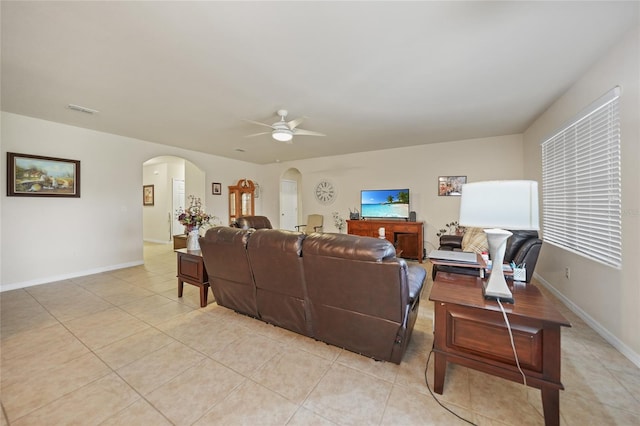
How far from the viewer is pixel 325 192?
650cm

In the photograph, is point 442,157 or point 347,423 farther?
point 442,157

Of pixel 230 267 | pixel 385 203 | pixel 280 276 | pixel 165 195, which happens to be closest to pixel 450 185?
pixel 385 203

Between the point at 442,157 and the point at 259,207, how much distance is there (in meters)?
5.14

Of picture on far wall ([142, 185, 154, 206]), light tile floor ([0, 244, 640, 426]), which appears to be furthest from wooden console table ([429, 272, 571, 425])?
picture on far wall ([142, 185, 154, 206])

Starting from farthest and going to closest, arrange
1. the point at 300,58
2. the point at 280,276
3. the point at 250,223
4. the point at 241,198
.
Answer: the point at 241,198
the point at 250,223
the point at 300,58
the point at 280,276

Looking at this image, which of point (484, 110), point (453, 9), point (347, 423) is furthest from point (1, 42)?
point (484, 110)

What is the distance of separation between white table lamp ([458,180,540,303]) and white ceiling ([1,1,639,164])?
121 cm

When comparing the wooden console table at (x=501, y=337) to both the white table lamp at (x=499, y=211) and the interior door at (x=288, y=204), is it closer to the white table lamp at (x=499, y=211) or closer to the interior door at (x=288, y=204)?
the white table lamp at (x=499, y=211)

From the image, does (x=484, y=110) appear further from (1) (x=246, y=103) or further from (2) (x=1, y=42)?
(2) (x=1, y=42)

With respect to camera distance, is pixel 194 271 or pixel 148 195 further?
pixel 148 195

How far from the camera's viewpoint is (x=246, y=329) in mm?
2279

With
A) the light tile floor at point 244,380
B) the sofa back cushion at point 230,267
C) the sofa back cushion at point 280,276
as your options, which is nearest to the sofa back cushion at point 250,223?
the sofa back cushion at point 230,267

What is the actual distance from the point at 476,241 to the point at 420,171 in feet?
8.09

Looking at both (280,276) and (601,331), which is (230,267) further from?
(601,331)
